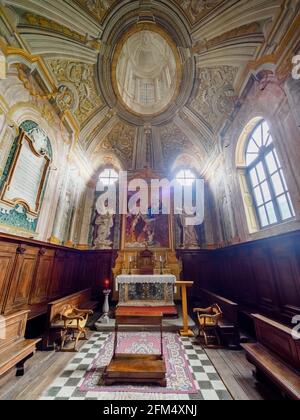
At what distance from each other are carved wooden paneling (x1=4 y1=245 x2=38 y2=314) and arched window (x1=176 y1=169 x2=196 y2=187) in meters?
7.19

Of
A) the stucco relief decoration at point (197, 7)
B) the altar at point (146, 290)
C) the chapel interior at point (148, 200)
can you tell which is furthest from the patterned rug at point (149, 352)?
the stucco relief decoration at point (197, 7)

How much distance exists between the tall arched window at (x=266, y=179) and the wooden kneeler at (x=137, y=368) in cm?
399


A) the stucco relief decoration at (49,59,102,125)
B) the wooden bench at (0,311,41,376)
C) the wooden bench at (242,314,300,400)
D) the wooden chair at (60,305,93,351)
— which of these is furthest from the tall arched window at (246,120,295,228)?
the stucco relief decoration at (49,59,102,125)

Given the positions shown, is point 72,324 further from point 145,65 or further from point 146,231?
point 145,65

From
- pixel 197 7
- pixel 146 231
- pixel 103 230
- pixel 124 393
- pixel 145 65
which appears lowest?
pixel 124 393

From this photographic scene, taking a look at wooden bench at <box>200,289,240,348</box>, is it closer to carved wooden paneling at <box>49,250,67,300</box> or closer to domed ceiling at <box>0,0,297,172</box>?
carved wooden paneling at <box>49,250,67,300</box>

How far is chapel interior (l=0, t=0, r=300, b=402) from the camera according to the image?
2.86 metres

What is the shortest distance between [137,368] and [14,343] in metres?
2.06

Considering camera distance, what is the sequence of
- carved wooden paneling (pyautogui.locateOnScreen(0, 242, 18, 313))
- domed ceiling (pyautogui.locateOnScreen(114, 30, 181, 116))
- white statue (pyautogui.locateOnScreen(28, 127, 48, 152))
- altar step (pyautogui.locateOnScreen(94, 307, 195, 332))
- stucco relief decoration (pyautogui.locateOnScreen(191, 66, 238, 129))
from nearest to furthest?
Answer: carved wooden paneling (pyautogui.locateOnScreen(0, 242, 18, 313)) < altar step (pyautogui.locateOnScreen(94, 307, 195, 332)) < white statue (pyautogui.locateOnScreen(28, 127, 48, 152)) < stucco relief decoration (pyautogui.locateOnScreen(191, 66, 238, 129)) < domed ceiling (pyautogui.locateOnScreen(114, 30, 181, 116))

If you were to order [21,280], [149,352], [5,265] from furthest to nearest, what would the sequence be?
[21,280], [5,265], [149,352]

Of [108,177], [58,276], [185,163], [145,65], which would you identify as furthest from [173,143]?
[58,276]

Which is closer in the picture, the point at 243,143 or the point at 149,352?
the point at 149,352

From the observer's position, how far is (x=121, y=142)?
920 centimetres

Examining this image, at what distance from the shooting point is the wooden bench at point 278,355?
1946 mm
